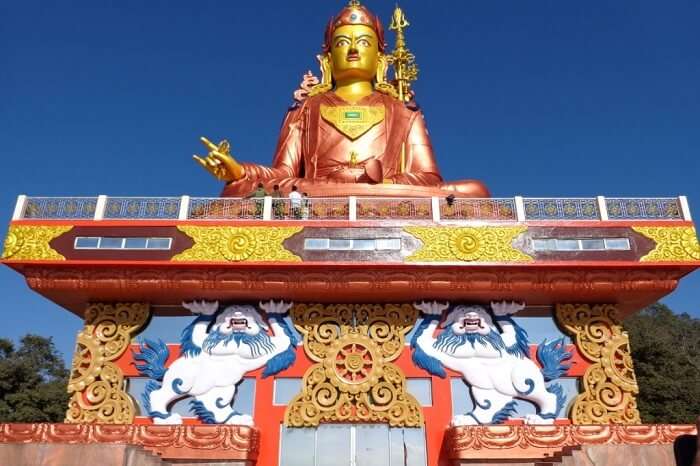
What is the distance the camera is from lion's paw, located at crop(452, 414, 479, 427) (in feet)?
27.8

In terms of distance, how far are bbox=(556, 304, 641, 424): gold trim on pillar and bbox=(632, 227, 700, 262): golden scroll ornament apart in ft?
3.70

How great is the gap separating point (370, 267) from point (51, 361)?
912 inches

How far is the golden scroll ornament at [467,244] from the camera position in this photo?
28.3ft

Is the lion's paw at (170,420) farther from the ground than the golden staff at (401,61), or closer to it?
closer to it

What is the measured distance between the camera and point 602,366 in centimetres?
884

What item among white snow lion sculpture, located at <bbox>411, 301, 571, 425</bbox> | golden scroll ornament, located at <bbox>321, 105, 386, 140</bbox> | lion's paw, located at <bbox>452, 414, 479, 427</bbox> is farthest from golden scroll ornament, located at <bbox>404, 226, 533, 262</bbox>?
golden scroll ornament, located at <bbox>321, 105, 386, 140</bbox>

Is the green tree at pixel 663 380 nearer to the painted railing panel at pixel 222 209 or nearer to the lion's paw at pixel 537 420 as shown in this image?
the lion's paw at pixel 537 420

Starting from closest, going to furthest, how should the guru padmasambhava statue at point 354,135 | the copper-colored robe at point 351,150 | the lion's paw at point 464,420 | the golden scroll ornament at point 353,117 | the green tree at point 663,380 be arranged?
the lion's paw at point 464,420 → the guru padmasambhava statue at point 354,135 → the copper-colored robe at point 351,150 → the golden scroll ornament at point 353,117 → the green tree at point 663,380

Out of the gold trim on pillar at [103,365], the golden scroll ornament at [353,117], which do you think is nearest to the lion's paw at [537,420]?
the gold trim on pillar at [103,365]

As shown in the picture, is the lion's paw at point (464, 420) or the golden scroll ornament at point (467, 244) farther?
the golden scroll ornament at point (467, 244)

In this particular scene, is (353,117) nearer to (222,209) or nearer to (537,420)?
(222,209)

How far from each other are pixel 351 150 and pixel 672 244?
6.54m

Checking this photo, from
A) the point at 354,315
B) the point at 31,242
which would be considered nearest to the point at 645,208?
the point at 354,315

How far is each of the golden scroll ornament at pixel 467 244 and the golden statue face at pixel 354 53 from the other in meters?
6.56
